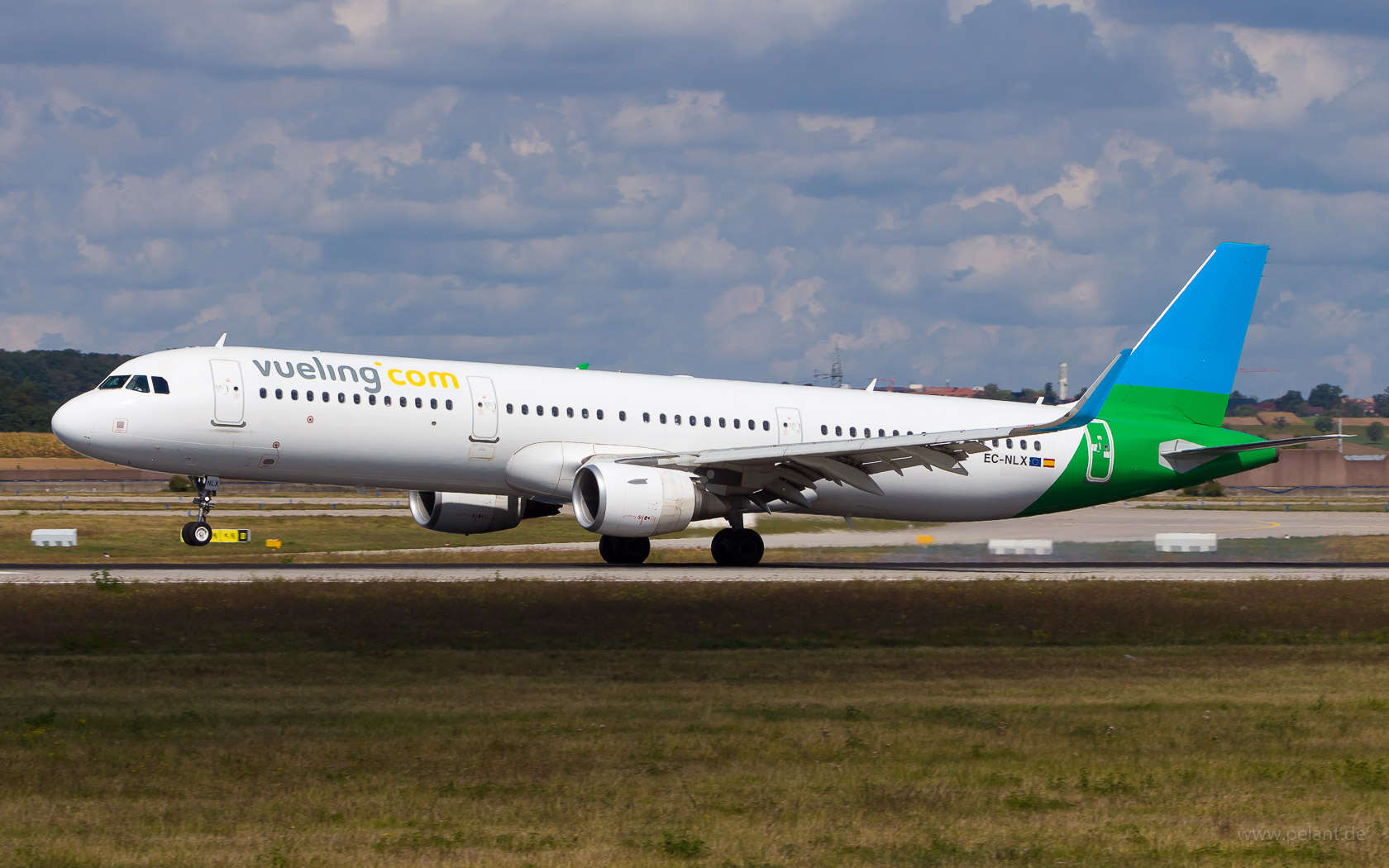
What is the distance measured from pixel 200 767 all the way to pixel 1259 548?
4140cm

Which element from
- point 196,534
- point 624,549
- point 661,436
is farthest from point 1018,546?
point 196,534

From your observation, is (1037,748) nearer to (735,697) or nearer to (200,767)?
(735,697)

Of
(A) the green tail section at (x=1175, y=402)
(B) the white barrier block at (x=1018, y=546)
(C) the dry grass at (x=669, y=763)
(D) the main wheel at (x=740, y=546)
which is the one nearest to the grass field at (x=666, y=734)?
(C) the dry grass at (x=669, y=763)

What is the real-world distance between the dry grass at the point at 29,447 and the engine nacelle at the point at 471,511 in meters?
103

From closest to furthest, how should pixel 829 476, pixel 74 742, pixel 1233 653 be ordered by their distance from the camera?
pixel 74 742 < pixel 1233 653 < pixel 829 476

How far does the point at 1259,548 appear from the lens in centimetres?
4628

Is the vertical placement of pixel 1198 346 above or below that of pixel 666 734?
above

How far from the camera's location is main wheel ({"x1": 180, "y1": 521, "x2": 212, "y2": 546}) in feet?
97.9

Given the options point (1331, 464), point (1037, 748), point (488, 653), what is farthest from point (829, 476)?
point (1331, 464)

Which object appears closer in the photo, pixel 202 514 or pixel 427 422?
pixel 427 422

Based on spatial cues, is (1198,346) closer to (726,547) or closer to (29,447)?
(726,547)

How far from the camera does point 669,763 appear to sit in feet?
41.0

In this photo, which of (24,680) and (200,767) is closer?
(200,767)

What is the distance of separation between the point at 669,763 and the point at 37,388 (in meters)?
178
